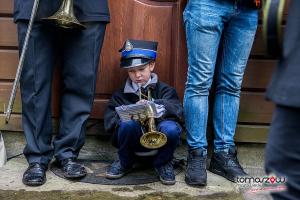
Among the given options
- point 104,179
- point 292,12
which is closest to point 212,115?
point 104,179

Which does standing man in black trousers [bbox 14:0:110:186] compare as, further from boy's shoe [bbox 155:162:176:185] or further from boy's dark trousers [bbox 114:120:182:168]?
boy's shoe [bbox 155:162:176:185]

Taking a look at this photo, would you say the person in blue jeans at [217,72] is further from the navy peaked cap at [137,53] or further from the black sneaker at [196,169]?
the navy peaked cap at [137,53]

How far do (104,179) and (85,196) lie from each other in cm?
29

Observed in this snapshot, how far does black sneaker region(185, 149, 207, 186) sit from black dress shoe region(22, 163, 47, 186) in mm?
952

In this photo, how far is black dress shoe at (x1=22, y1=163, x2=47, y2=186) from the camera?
335 cm

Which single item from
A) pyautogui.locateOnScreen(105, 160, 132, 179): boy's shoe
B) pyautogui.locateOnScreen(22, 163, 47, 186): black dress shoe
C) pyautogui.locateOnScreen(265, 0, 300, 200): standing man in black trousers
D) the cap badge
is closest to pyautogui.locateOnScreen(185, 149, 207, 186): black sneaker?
pyautogui.locateOnScreen(105, 160, 132, 179): boy's shoe

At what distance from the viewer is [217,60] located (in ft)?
12.0

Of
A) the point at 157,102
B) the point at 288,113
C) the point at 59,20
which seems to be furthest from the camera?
the point at 157,102

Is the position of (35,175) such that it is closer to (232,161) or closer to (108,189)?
(108,189)

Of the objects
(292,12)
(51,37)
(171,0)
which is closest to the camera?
(292,12)

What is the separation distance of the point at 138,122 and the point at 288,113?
1.87 meters

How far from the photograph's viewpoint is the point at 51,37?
345cm

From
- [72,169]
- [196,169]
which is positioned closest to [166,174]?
[196,169]

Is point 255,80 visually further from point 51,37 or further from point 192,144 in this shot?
point 51,37
